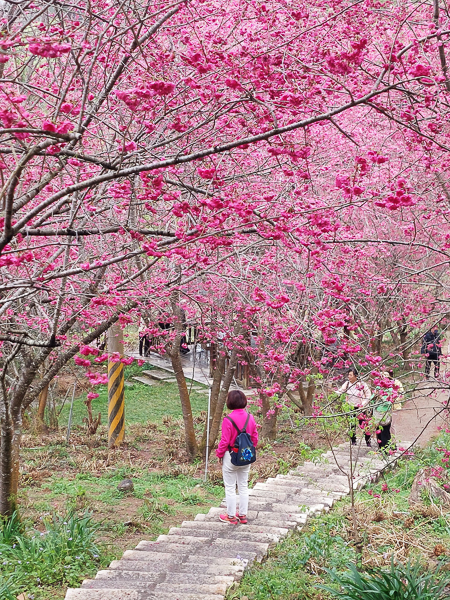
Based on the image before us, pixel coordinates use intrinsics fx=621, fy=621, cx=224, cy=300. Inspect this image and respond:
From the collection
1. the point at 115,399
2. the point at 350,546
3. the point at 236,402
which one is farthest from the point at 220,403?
the point at 350,546

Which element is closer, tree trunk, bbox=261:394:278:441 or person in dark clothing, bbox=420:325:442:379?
Result: person in dark clothing, bbox=420:325:442:379

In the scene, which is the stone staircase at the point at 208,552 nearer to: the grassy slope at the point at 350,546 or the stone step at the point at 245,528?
the stone step at the point at 245,528

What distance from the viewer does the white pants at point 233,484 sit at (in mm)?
5898

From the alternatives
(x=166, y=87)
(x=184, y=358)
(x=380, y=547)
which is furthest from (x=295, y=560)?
(x=184, y=358)

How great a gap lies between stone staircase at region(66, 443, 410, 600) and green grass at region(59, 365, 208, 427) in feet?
23.3

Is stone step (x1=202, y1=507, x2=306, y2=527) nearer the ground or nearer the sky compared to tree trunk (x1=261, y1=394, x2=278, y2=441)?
nearer the ground

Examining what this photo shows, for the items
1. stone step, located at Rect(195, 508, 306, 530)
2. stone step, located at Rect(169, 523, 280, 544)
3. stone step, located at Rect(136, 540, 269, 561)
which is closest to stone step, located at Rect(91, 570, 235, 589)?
stone step, located at Rect(136, 540, 269, 561)

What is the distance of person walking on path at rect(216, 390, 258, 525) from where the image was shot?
5824 millimetres

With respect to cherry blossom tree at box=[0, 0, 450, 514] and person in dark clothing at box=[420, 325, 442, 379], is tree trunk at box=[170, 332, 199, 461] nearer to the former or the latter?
cherry blossom tree at box=[0, 0, 450, 514]

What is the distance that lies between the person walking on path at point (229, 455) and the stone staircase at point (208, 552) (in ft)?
0.49

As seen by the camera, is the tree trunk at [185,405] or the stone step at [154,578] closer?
the stone step at [154,578]

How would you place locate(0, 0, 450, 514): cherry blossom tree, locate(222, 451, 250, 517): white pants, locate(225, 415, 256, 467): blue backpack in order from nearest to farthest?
locate(0, 0, 450, 514): cherry blossom tree < locate(225, 415, 256, 467): blue backpack < locate(222, 451, 250, 517): white pants

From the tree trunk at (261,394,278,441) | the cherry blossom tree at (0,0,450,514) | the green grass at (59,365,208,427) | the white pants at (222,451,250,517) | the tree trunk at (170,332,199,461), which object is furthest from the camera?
the green grass at (59,365,208,427)

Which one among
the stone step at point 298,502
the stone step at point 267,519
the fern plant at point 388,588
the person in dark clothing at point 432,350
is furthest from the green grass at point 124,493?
the fern plant at point 388,588
